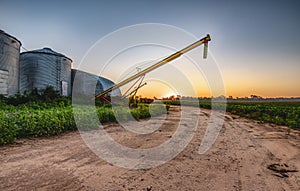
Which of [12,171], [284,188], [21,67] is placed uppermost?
[21,67]

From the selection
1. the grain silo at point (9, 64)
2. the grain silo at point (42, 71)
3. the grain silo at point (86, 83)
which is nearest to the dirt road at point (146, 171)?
the grain silo at point (9, 64)

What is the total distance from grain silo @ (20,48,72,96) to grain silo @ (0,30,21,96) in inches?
65.0

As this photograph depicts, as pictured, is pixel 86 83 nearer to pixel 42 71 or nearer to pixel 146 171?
pixel 42 71

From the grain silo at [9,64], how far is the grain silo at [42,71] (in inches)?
65.0

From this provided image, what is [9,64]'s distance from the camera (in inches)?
525

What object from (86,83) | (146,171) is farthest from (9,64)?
(146,171)

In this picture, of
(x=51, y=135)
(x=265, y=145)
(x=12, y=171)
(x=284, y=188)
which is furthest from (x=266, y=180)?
(x=51, y=135)

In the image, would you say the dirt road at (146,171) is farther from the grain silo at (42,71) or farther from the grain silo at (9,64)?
the grain silo at (42,71)

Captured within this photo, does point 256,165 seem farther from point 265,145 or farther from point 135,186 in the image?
point 135,186

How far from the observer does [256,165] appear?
353cm

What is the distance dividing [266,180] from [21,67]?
19.2 meters

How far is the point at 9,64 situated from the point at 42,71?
361 cm

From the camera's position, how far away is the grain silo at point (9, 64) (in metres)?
12.6

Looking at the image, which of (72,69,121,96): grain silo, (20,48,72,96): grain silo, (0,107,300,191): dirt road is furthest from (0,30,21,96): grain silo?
(0,107,300,191): dirt road
